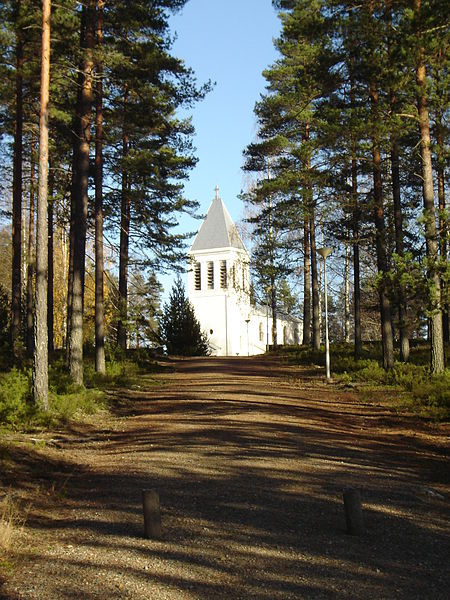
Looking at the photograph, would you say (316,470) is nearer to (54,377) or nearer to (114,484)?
(114,484)

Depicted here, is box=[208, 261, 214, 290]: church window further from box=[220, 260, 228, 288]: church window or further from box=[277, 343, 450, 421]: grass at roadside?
box=[277, 343, 450, 421]: grass at roadside

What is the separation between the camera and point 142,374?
2427cm

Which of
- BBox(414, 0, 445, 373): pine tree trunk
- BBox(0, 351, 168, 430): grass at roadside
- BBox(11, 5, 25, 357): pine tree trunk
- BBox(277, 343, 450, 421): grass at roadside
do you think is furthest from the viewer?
BBox(11, 5, 25, 357): pine tree trunk

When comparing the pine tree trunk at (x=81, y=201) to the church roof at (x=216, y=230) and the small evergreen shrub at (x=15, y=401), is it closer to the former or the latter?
the small evergreen shrub at (x=15, y=401)

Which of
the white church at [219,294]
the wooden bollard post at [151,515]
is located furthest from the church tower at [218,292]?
the wooden bollard post at [151,515]

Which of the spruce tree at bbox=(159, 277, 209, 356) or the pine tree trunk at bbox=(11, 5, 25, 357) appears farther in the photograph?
the spruce tree at bbox=(159, 277, 209, 356)

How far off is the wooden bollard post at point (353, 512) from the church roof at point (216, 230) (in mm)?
55397

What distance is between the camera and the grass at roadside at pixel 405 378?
14000mm

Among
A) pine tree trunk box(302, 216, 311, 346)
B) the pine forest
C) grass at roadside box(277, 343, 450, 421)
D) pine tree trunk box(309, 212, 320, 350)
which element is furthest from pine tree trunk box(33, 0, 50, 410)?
pine tree trunk box(302, 216, 311, 346)

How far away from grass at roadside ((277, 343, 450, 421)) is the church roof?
3435 cm

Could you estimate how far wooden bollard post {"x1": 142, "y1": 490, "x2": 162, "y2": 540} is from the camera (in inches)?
220

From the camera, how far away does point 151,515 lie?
5621 millimetres

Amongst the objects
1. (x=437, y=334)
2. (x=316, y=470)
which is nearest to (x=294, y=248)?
(x=437, y=334)

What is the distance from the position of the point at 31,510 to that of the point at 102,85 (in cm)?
1572
